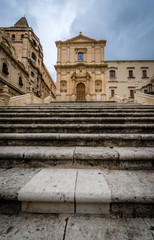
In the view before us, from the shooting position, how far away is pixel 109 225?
2.87ft

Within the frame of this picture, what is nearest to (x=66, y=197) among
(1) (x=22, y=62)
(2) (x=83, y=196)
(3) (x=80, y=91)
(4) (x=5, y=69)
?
(2) (x=83, y=196)

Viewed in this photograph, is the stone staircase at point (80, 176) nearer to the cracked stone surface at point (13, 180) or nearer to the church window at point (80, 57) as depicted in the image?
the cracked stone surface at point (13, 180)

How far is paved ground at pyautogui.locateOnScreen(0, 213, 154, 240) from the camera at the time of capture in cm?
79

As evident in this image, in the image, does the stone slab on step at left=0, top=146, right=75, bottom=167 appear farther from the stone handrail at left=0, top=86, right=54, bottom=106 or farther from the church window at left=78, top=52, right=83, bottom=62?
the church window at left=78, top=52, right=83, bottom=62

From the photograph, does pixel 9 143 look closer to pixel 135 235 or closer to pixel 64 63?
pixel 135 235

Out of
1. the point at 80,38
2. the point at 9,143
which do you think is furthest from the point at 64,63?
the point at 9,143

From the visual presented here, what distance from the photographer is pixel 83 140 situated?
2027 millimetres

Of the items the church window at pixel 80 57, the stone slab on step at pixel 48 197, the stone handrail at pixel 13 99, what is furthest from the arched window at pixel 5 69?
the stone slab on step at pixel 48 197

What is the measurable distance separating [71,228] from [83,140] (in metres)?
1.30

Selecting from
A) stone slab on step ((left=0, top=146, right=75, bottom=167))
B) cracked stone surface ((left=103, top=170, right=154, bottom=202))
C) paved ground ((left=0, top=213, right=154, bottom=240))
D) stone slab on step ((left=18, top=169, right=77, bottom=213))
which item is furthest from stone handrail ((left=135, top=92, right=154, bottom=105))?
stone slab on step ((left=18, top=169, right=77, bottom=213))

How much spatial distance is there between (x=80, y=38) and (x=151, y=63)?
15.5 meters

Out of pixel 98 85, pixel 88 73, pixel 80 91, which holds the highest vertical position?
pixel 88 73

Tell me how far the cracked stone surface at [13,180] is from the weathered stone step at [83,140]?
662mm

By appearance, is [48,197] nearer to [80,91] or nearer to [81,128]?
[81,128]
